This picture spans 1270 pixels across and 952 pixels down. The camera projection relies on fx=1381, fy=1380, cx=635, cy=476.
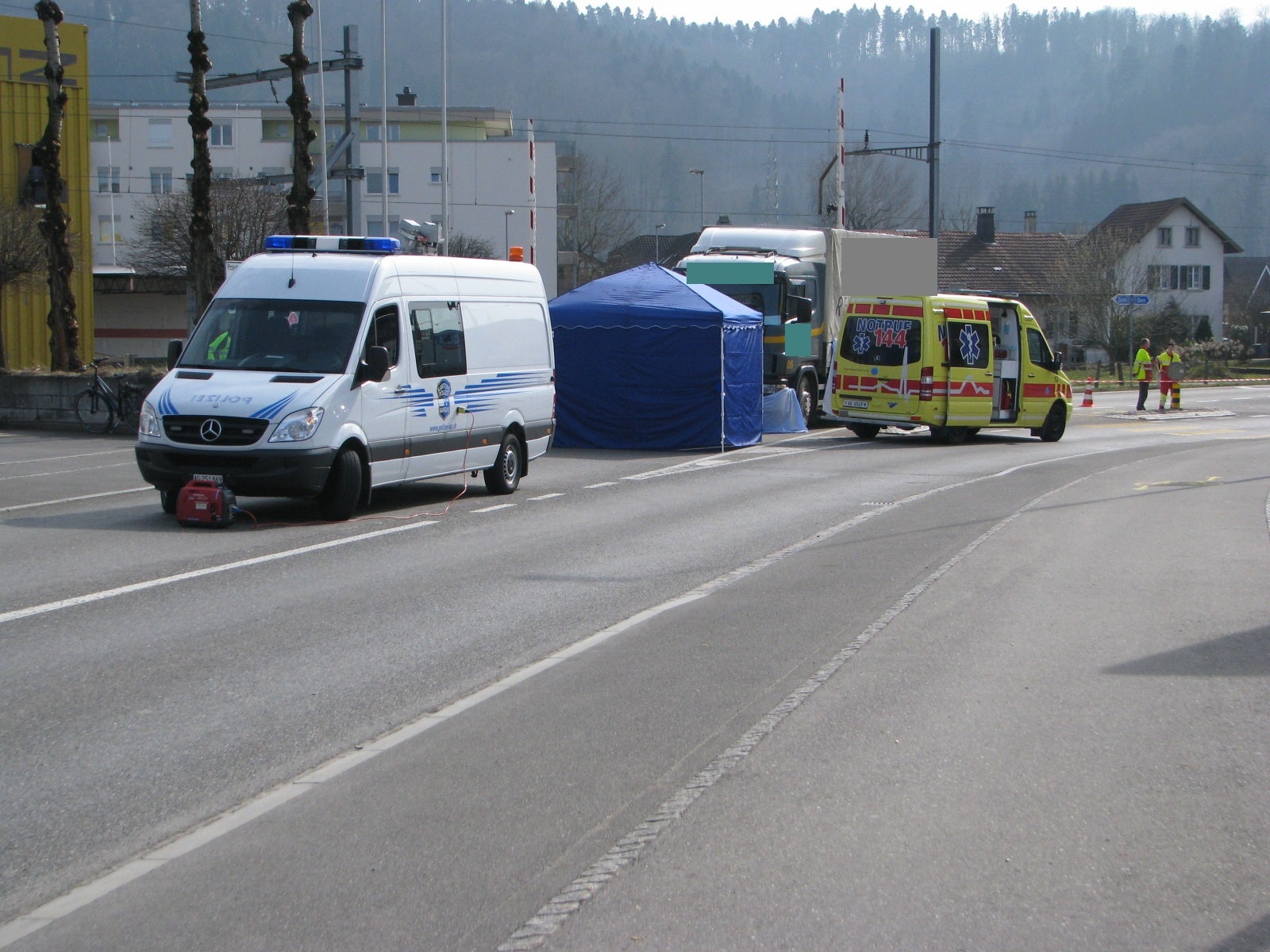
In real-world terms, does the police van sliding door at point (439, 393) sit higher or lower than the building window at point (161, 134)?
lower

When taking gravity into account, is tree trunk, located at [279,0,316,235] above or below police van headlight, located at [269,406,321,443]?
above

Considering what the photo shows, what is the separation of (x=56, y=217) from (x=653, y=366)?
41.5ft

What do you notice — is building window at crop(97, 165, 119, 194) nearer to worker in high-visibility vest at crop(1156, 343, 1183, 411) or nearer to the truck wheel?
worker in high-visibility vest at crop(1156, 343, 1183, 411)

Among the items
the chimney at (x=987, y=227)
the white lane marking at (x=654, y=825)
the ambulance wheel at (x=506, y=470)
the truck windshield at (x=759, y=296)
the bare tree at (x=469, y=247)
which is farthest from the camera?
the chimney at (x=987, y=227)

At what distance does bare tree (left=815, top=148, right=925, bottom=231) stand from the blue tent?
59109mm

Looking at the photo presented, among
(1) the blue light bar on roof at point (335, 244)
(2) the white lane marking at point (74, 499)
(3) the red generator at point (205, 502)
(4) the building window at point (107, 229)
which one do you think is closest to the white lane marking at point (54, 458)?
(2) the white lane marking at point (74, 499)

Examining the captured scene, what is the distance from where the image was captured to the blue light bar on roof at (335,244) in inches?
549

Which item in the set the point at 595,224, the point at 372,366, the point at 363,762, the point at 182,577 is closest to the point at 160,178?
the point at 595,224

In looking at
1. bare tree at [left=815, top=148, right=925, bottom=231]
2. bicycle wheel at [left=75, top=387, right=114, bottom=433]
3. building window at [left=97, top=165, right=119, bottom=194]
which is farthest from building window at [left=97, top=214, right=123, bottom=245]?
bicycle wheel at [left=75, top=387, right=114, bottom=433]

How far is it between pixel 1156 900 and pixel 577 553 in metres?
7.50

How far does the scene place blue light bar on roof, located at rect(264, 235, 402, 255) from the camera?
Answer: 45.8ft

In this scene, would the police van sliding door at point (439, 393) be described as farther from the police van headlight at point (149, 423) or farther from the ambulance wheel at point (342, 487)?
the police van headlight at point (149, 423)

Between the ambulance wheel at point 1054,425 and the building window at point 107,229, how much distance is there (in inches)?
2671

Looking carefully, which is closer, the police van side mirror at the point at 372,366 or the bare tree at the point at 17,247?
the police van side mirror at the point at 372,366
